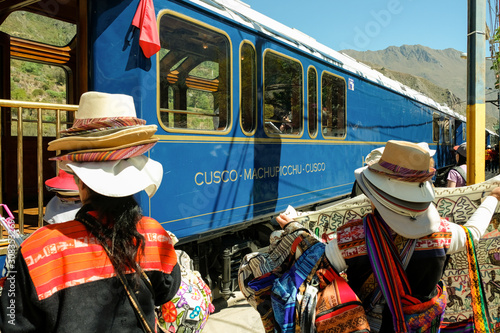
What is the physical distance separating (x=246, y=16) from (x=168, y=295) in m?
3.75

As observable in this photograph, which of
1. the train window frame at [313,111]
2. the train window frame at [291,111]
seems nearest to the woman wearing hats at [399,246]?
the train window frame at [291,111]

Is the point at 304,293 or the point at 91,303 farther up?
the point at 91,303

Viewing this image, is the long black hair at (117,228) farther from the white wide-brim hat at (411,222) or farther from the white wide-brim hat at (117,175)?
the white wide-brim hat at (411,222)

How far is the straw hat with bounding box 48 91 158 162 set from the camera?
4.75 feet

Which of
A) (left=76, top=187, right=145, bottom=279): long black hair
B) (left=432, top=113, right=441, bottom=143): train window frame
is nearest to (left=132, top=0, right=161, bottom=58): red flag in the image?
(left=76, top=187, right=145, bottom=279): long black hair

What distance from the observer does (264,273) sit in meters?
1.92

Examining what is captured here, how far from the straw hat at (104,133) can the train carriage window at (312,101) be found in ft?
13.5

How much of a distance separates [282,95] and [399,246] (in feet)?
11.4

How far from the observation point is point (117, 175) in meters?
1.43

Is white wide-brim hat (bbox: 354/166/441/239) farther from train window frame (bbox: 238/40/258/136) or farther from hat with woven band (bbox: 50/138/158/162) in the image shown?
train window frame (bbox: 238/40/258/136)

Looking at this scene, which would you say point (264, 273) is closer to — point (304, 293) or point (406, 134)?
point (304, 293)

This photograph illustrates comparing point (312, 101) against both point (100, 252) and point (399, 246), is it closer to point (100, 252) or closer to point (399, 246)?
point (399, 246)

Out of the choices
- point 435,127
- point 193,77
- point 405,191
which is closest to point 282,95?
point 193,77

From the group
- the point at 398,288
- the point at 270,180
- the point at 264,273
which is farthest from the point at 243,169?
the point at 398,288
